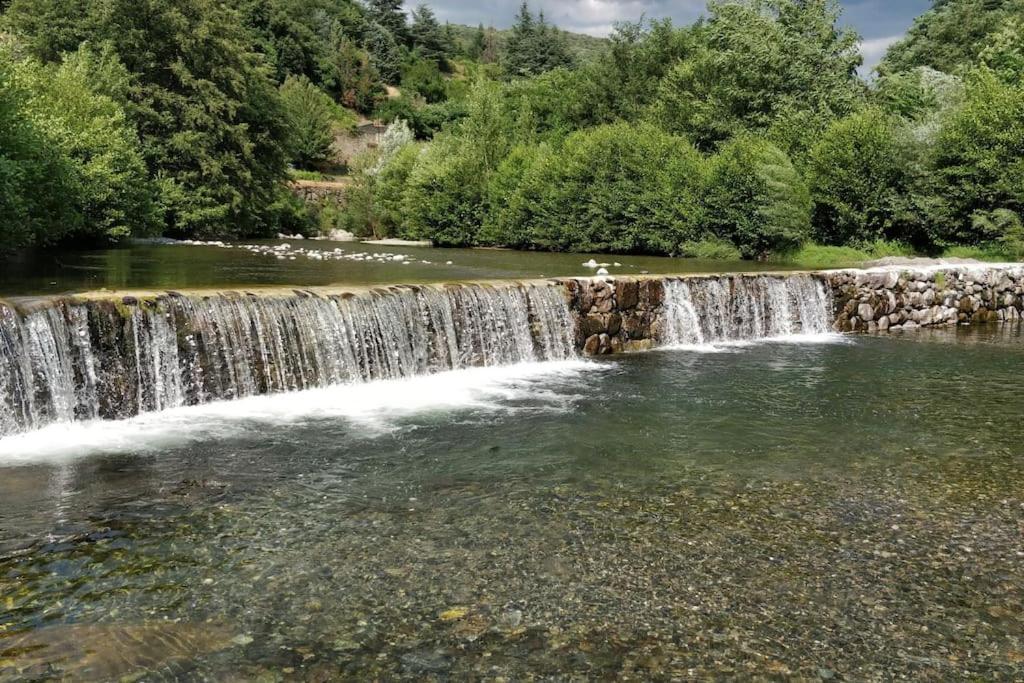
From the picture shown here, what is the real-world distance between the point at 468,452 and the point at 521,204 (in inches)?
1108

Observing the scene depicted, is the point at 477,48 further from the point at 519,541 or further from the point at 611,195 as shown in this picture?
the point at 519,541

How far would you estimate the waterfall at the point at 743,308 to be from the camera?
682 inches

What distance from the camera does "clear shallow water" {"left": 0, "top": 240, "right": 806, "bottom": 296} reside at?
52.5 feet

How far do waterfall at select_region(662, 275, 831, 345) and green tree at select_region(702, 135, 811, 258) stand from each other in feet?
34.8

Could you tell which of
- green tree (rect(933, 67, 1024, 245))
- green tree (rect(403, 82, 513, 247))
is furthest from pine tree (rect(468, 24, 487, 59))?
green tree (rect(933, 67, 1024, 245))

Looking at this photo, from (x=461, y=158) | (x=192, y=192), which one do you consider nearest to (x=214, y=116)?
(x=192, y=192)

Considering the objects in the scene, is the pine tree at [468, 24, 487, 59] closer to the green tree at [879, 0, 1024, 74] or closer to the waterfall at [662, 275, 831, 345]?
the green tree at [879, 0, 1024, 74]

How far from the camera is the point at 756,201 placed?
2991 cm

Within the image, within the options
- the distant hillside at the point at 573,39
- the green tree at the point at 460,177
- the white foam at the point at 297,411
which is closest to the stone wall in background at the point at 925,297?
the white foam at the point at 297,411

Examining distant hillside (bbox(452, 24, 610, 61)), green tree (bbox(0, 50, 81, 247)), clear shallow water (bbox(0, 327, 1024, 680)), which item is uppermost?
distant hillside (bbox(452, 24, 610, 61))

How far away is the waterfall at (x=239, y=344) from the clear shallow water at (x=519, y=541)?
25.2 inches

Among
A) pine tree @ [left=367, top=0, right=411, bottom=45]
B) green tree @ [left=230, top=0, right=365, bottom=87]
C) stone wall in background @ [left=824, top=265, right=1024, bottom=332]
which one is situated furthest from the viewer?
pine tree @ [left=367, top=0, right=411, bottom=45]

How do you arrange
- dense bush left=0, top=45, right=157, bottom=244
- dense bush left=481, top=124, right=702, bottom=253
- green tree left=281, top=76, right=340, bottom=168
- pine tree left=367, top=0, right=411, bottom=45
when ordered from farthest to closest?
1. pine tree left=367, top=0, right=411, bottom=45
2. green tree left=281, top=76, right=340, bottom=168
3. dense bush left=481, top=124, right=702, bottom=253
4. dense bush left=0, top=45, right=157, bottom=244

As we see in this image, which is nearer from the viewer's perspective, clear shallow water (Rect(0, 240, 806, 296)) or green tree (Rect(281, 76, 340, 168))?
clear shallow water (Rect(0, 240, 806, 296))
